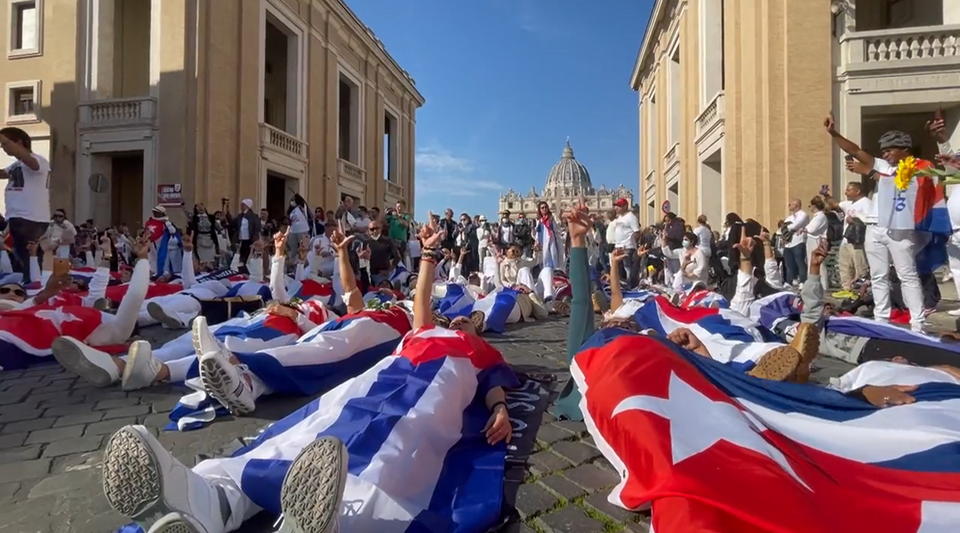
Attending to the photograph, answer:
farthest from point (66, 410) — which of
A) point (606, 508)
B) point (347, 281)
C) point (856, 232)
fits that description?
point (856, 232)

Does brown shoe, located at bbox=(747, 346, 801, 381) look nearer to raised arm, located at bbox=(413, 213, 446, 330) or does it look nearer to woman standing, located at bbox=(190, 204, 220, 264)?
raised arm, located at bbox=(413, 213, 446, 330)

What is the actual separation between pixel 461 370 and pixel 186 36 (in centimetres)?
1861

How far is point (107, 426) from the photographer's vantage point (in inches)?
142

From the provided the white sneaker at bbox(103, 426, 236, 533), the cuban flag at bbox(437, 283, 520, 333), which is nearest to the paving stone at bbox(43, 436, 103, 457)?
the white sneaker at bbox(103, 426, 236, 533)

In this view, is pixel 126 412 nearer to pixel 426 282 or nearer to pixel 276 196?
pixel 426 282

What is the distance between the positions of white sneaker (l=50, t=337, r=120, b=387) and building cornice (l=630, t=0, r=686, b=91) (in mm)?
23775

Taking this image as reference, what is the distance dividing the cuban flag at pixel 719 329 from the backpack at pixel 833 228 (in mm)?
6293

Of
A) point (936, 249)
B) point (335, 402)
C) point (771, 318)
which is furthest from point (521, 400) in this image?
point (936, 249)

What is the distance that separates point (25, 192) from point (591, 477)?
8234mm

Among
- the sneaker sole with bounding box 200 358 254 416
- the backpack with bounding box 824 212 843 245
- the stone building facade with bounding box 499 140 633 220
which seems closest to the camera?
the sneaker sole with bounding box 200 358 254 416

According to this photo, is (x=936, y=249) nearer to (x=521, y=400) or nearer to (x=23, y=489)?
(x=521, y=400)

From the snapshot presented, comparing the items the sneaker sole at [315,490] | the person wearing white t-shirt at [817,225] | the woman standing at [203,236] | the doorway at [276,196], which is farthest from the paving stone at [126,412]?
the doorway at [276,196]

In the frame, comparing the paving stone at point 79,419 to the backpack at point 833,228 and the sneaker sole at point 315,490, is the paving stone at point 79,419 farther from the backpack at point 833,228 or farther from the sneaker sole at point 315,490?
the backpack at point 833,228

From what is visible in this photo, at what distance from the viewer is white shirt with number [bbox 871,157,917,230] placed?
226 inches
